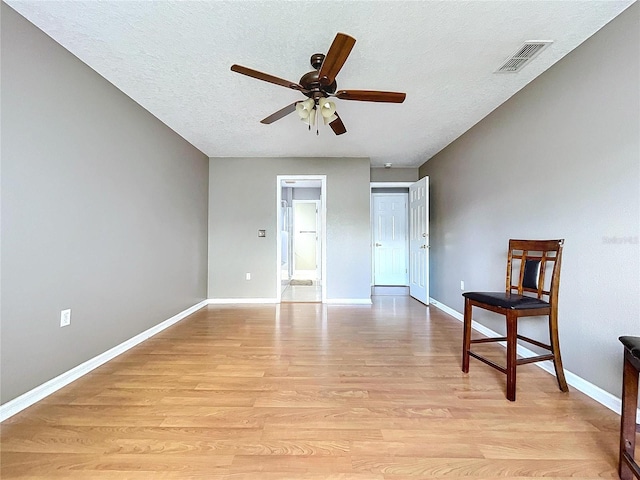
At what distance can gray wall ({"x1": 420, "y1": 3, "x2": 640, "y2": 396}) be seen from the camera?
157cm

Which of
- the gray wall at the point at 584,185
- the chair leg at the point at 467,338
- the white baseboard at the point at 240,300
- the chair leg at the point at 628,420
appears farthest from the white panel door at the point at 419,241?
the chair leg at the point at 628,420

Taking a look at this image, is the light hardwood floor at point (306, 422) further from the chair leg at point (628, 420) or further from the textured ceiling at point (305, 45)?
the textured ceiling at point (305, 45)

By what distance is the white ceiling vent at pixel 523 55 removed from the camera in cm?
182

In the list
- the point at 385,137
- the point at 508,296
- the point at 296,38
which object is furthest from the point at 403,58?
the point at 508,296

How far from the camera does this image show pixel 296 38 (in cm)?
179

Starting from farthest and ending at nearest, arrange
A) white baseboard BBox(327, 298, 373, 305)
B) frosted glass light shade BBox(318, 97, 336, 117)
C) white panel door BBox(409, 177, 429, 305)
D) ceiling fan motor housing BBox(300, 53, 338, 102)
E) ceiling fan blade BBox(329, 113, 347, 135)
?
white baseboard BBox(327, 298, 373, 305)
white panel door BBox(409, 177, 429, 305)
ceiling fan blade BBox(329, 113, 347, 135)
frosted glass light shade BBox(318, 97, 336, 117)
ceiling fan motor housing BBox(300, 53, 338, 102)

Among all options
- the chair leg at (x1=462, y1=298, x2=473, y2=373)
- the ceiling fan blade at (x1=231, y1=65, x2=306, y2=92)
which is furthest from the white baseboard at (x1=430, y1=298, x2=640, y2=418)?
the ceiling fan blade at (x1=231, y1=65, x2=306, y2=92)

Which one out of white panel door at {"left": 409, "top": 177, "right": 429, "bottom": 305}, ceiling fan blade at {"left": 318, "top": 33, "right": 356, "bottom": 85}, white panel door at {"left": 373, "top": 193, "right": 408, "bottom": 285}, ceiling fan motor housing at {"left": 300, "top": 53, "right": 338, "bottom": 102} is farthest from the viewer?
white panel door at {"left": 373, "top": 193, "right": 408, "bottom": 285}

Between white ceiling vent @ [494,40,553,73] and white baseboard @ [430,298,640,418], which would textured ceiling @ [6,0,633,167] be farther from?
white baseboard @ [430,298,640,418]

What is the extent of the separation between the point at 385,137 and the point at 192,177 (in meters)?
2.67

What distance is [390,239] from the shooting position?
5.53m

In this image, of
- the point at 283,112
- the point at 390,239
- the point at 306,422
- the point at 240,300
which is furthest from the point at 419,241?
the point at 306,422

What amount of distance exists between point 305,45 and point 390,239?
13.7 feet

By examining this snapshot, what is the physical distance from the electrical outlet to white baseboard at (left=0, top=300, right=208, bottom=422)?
1.10 ft
